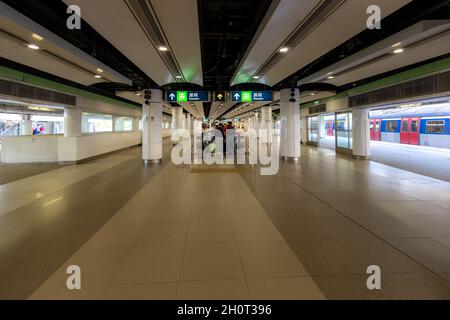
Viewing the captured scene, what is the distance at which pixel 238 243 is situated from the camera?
3.67 metres

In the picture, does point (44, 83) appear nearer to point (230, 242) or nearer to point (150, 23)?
point (150, 23)

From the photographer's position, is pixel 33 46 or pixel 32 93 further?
pixel 32 93

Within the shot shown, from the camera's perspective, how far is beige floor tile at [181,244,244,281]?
285 cm

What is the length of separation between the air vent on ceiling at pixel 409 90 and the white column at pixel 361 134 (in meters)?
0.61

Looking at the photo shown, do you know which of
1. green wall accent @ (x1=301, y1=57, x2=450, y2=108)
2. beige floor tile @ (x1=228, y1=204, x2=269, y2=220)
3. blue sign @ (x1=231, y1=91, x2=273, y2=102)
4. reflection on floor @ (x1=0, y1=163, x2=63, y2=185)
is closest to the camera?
beige floor tile @ (x1=228, y1=204, x2=269, y2=220)

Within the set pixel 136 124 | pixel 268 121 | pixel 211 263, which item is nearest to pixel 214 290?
pixel 211 263

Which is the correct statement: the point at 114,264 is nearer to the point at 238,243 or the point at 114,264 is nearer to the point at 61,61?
the point at 238,243

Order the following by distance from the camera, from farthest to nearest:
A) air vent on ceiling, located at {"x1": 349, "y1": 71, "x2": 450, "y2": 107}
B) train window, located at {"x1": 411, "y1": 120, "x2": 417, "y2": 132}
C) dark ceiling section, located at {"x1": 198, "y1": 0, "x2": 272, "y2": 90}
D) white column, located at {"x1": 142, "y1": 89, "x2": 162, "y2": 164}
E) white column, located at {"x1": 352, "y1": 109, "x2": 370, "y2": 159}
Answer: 1. train window, located at {"x1": 411, "y1": 120, "x2": 417, "y2": 132}
2. white column, located at {"x1": 352, "y1": 109, "x2": 370, "y2": 159}
3. white column, located at {"x1": 142, "y1": 89, "x2": 162, "y2": 164}
4. air vent on ceiling, located at {"x1": 349, "y1": 71, "x2": 450, "y2": 107}
5. dark ceiling section, located at {"x1": 198, "y1": 0, "x2": 272, "y2": 90}

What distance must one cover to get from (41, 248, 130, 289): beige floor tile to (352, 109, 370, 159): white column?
12.7 meters

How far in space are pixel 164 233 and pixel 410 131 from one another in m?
19.6

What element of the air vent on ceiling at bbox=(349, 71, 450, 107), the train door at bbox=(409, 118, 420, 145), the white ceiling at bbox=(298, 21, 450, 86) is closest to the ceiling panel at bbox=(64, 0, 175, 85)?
the white ceiling at bbox=(298, 21, 450, 86)

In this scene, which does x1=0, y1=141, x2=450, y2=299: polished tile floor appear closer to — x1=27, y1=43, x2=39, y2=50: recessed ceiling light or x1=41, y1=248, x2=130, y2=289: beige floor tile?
x1=41, y1=248, x2=130, y2=289: beige floor tile

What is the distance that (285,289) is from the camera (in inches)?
102
